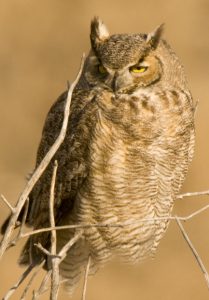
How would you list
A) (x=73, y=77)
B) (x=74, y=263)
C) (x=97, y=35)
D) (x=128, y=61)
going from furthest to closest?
(x=73, y=77)
(x=74, y=263)
(x=97, y=35)
(x=128, y=61)

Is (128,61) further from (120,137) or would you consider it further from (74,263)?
(74,263)

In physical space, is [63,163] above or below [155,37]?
below

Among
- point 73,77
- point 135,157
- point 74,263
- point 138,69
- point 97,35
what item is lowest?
point 73,77

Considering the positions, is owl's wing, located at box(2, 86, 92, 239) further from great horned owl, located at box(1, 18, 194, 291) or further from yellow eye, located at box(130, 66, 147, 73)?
yellow eye, located at box(130, 66, 147, 73)

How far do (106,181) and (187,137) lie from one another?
31cm

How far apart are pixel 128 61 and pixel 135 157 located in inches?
13.1

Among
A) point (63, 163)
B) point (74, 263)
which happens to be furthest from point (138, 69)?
Result: point (74, 263)

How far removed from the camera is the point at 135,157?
396 centimetres

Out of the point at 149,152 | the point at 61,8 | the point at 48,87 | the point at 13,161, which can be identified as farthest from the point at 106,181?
the point at 61,8

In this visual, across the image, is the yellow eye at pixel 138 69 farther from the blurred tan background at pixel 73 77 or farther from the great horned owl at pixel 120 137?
the blurred tan background at pixel 73 77

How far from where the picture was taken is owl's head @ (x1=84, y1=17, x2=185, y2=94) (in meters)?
3.84

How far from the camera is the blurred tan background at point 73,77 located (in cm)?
714

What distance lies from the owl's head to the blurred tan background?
2936 mm

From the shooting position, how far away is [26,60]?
929 cm
